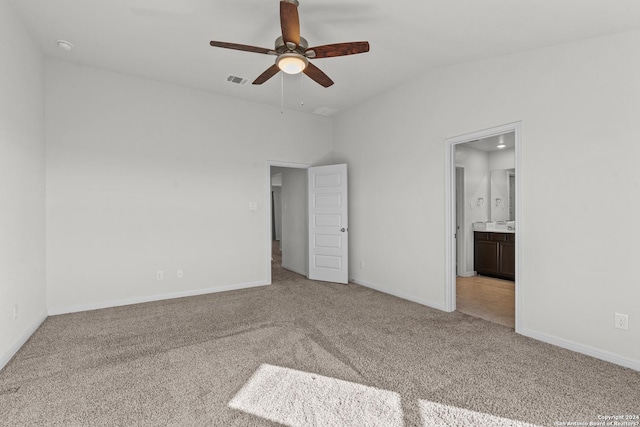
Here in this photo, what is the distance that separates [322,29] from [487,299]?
3.83 m

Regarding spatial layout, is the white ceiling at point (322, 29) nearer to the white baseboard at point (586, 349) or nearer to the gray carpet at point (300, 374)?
the white baseboard at point (586, 349)

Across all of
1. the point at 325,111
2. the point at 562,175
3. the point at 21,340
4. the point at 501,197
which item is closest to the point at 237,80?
the point at 325,111

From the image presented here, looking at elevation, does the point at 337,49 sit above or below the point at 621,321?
above

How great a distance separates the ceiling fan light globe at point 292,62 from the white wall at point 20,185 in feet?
7.06

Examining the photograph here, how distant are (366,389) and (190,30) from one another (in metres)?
3.35


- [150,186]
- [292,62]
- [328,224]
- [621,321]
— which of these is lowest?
[621,321]

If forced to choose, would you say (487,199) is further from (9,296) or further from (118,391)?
(9,296)

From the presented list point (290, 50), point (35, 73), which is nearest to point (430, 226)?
point (290, 50)

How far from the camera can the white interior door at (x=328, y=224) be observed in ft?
16.9

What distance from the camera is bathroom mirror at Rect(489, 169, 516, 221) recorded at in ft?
20.0

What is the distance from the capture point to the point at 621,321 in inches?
97.0

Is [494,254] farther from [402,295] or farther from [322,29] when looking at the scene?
[322,29]

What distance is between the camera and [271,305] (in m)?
4.00

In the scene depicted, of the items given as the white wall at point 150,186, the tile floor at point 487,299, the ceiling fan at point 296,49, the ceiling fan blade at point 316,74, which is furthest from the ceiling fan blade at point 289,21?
the tile floor at point 487,299
